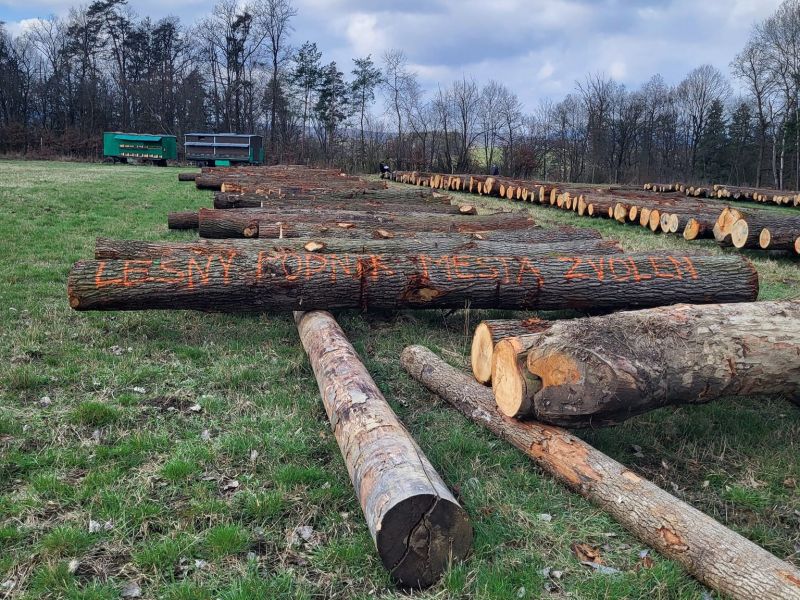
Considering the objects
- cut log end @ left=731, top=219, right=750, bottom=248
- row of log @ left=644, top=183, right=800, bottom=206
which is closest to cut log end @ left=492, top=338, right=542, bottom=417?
cut log end @ left=731, top=219, right=750, bottom=248

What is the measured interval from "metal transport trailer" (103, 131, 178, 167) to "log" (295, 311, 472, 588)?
39268 mm

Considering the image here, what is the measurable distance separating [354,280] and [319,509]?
282 cm

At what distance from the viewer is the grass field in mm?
2438

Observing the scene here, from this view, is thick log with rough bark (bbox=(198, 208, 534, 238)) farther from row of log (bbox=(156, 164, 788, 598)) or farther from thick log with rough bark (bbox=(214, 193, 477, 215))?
thick log with rough bark (bbox=(214, 193, 477, 215))

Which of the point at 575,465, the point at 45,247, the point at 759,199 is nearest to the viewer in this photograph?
the point at 575,465

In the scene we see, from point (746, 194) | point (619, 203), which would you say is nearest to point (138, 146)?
point (619, 203)

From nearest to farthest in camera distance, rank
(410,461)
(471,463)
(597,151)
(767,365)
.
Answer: (410,461) < (471,463) < (767,365) < (597,151)

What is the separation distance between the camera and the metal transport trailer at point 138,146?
37500mm

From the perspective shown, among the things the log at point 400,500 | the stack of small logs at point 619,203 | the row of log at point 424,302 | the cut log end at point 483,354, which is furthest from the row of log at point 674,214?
the log at point 400,500

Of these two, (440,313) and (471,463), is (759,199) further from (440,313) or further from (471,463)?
(471,463)

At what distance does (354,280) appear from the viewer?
17.7ft

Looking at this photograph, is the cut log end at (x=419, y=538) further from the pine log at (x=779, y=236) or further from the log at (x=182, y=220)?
the pine log at (x=779, y=236)

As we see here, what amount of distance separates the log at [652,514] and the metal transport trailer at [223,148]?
3504 centimetres

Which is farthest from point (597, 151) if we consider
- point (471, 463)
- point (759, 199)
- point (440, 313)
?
point (471, 463)
